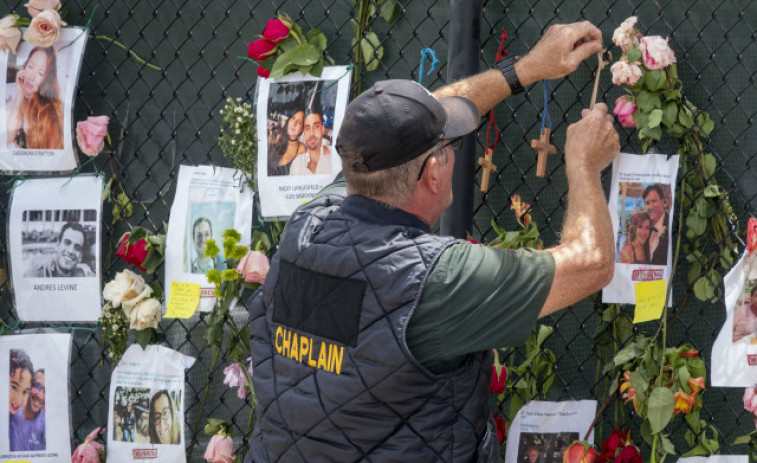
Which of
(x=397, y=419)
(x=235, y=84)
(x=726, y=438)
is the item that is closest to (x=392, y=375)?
(x=397, y=419)

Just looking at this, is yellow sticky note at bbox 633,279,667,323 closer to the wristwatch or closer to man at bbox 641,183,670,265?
man at bbox 641,183,670,265

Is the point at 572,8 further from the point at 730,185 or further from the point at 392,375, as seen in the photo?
the point at 392,375

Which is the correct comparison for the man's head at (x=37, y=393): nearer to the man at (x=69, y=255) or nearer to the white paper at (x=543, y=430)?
the man at (x=69, y=255)

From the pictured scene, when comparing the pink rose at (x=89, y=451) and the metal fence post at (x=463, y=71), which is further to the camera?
the pink rose at (x=89, y=451)

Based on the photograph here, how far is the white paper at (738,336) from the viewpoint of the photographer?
226 cm

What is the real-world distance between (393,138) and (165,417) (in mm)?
1412

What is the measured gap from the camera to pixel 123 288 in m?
2.63

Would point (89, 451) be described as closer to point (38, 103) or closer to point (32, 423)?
point (32, 423)

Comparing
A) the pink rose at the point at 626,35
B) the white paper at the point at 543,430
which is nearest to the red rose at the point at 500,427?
the white paper at the point at 543,430

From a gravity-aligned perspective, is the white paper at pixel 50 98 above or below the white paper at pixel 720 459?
above

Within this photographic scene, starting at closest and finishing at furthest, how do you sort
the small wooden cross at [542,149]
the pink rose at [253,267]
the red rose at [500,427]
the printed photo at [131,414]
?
1. the small wooden cross at [542,149]
2. the red rose at [500,427]
3. the pink rose at [253,267]
4. the printed photo at [131,414]

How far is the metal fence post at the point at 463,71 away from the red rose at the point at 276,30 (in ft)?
1.57

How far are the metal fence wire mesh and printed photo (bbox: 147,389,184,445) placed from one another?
0.05 meters

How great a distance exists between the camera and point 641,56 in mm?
2211
